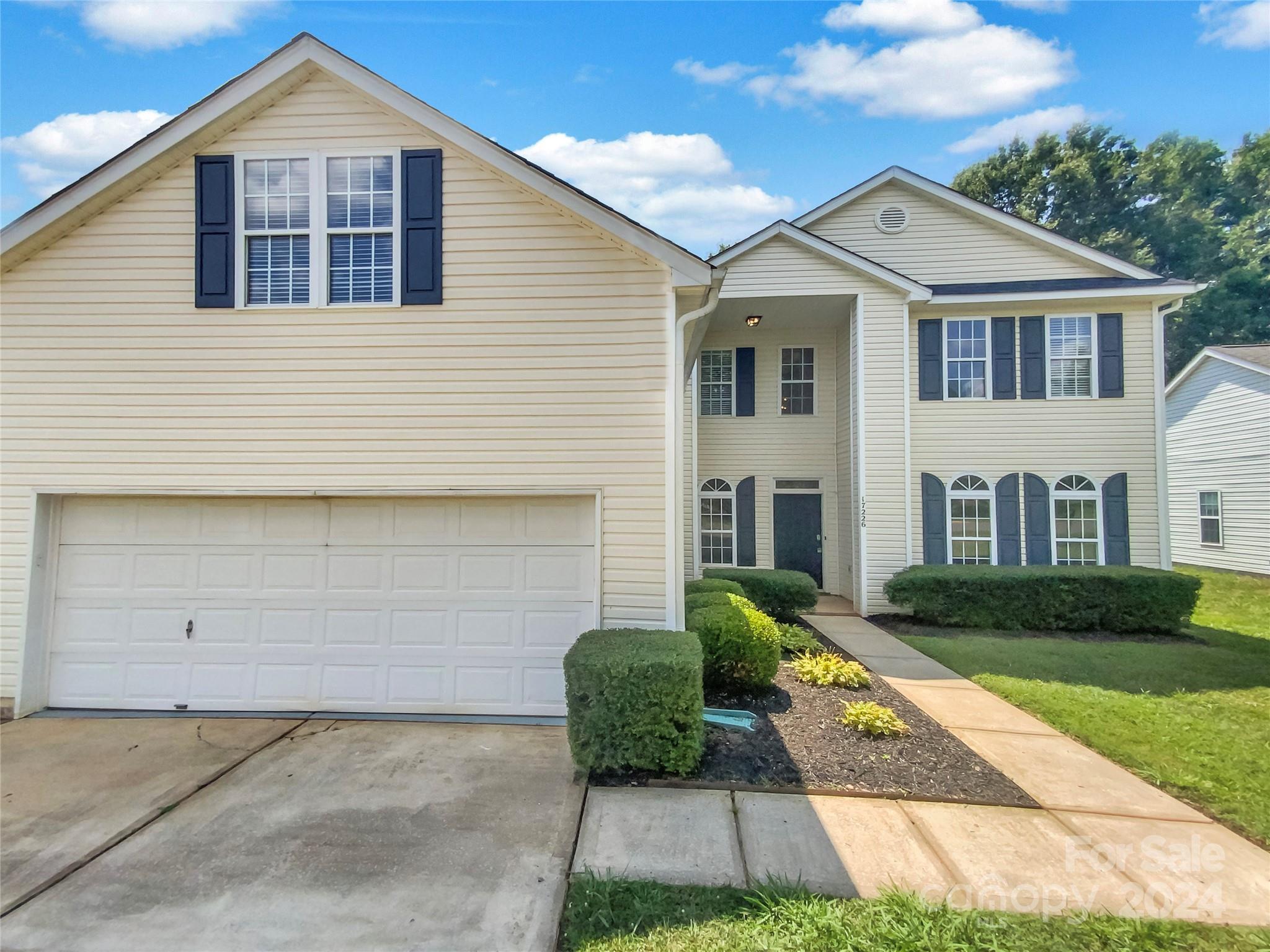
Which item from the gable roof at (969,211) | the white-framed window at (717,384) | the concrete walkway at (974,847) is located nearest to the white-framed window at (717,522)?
the white-framed window at (717,384)

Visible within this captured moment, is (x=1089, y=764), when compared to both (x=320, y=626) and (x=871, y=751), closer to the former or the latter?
(x=871, y=751)

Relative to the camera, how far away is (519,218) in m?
5.41

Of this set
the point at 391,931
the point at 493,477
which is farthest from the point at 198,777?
the point at 493,477

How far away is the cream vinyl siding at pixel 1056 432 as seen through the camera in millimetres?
10156

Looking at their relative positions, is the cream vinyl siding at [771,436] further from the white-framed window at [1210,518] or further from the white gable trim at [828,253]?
the white-framed window at [1210,518]

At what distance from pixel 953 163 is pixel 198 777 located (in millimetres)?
36455

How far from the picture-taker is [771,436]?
12.0 m

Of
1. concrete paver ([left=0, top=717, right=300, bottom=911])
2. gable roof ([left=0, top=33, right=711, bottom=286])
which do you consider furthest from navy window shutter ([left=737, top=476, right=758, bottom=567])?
concrete paver ([left=0, top=717, right=300, bottom=911])

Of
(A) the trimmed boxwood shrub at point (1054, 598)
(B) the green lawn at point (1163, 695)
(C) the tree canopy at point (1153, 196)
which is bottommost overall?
(B) the green lawn at point (1163, 695)

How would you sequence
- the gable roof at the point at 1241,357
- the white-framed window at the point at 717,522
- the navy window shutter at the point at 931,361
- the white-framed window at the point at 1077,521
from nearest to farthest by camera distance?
the white-framed window at the point at 1077,521
the navy window shutter at the point at 931,361
the white-framed window at the point at 717,522
the gable roof at the point at 1241,357

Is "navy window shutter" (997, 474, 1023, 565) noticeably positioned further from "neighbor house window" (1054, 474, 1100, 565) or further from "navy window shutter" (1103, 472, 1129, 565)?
"navy window shutter" (1103, 472, 1129, 565)

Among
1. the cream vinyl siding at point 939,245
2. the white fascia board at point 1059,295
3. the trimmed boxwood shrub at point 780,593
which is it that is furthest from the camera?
the cream vinyl siding at point 939,245

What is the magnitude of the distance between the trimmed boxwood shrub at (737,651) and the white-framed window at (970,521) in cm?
638

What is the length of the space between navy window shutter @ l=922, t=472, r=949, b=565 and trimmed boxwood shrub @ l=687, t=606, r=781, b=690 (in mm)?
6008
